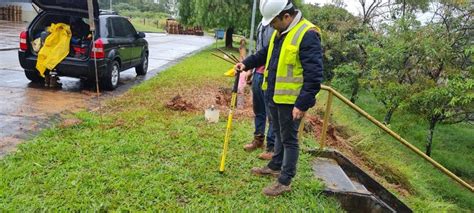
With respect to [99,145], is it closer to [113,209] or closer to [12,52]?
[113,209]

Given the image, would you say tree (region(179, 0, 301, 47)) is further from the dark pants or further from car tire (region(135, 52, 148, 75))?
the dark pants

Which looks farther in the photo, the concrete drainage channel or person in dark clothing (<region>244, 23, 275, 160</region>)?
person in dark clothing (<region>244, 23, 275, 160</region>)

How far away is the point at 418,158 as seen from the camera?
8.30 metres

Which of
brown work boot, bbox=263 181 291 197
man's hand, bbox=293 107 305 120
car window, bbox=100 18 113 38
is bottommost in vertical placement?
brown work boot, bbox=263 181 291 197

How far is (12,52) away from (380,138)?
10792 millimetres

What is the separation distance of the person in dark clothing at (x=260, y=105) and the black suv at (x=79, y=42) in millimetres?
3458

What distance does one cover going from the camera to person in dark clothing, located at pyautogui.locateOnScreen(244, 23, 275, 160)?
13.4 feet

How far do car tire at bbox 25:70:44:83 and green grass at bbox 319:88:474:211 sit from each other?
603cm

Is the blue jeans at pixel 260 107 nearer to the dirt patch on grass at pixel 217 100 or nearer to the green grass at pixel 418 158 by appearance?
the dirt patch on grass at pixel 217 100

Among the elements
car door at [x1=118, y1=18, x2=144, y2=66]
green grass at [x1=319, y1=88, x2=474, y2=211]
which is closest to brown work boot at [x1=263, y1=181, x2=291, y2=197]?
green grass at [x1=319, y1=88, x2=474, y2=211]

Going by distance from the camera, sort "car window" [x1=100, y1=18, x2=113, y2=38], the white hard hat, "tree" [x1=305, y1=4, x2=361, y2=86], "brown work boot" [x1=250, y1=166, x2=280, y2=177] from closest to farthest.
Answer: the white hard hat
"brown work boot" [x1=250, y1=166, x2=280, y2=177]
"car window" [x1=100, y1=18, x2=113, y2=38]
"tree" [x1=305, y1=4, x2=361, y2=86]

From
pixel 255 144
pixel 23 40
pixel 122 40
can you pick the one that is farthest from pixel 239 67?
pixel 23 40

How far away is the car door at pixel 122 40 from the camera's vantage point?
303 inches

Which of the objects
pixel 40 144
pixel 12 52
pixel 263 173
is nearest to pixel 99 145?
pixel 40 144
